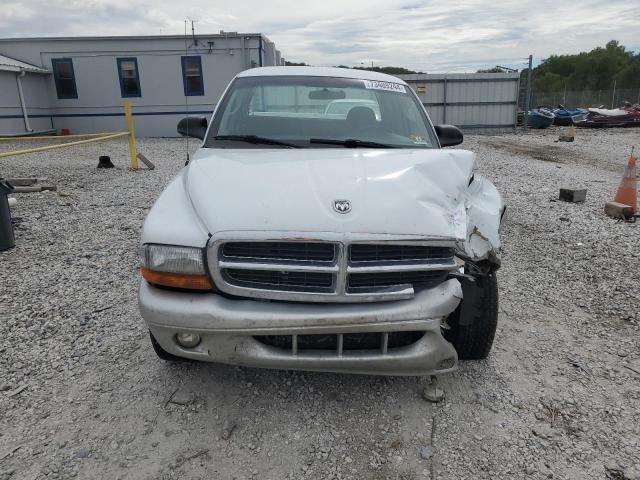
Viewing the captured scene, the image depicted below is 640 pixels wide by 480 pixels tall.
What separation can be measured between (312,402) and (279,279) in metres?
0.83

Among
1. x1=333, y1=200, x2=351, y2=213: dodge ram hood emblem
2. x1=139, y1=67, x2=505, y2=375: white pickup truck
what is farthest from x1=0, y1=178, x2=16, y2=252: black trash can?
x1=333, y1=200, x2=351, y2=213: dodge ram hood emblem

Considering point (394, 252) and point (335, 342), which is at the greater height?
point (394, 252)

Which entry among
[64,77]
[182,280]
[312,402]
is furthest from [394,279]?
[64,77]

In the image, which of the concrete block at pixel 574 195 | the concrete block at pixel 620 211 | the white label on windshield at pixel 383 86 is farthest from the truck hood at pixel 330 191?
the concrete block at pixel 574 195

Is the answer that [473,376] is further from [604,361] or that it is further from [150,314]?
[150,314]

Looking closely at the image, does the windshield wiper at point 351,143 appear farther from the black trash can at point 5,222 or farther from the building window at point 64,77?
the building window at point 64,77

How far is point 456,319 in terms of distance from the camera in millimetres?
2816

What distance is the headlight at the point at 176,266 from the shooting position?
7.89 ft

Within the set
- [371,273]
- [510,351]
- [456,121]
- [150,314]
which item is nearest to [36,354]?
[150,314]

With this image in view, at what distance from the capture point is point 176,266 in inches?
95.2

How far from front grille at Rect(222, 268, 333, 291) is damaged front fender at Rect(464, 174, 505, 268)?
2.64ft

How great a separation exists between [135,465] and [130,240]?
3.87 m

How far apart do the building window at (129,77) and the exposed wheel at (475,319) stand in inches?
781

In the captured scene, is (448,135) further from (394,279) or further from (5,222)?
(5,222)
